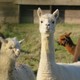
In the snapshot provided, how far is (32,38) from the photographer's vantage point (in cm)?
1791

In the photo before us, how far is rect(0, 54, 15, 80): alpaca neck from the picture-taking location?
26.0 ft

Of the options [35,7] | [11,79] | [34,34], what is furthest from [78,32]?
[11,79]

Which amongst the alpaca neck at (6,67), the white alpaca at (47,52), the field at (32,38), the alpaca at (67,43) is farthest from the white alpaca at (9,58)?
the alpaca at (67,43)

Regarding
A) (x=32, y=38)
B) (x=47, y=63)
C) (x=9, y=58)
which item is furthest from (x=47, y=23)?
(x=32, y=38)

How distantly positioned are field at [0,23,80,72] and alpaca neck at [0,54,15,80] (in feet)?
18.3

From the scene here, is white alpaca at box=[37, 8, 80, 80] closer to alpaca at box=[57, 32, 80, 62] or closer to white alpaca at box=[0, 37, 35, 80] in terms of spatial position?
white alpaca at box=[0, 37, 35, 80]

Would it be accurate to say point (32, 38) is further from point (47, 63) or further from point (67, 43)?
point (47, 63)

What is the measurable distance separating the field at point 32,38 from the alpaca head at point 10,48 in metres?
5.82

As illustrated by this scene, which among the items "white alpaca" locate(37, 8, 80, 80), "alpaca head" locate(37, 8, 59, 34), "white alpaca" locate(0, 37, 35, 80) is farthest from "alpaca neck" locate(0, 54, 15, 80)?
"alpaca head" locate(37, 8, 59, 34)

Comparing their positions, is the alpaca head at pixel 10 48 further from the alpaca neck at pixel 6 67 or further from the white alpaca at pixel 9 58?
the alpaca neck at pixel 6 67

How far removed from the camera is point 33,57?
1509cm

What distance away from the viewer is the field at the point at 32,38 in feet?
48.8

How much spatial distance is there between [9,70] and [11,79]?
6.0 inches

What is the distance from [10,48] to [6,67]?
0.42m
